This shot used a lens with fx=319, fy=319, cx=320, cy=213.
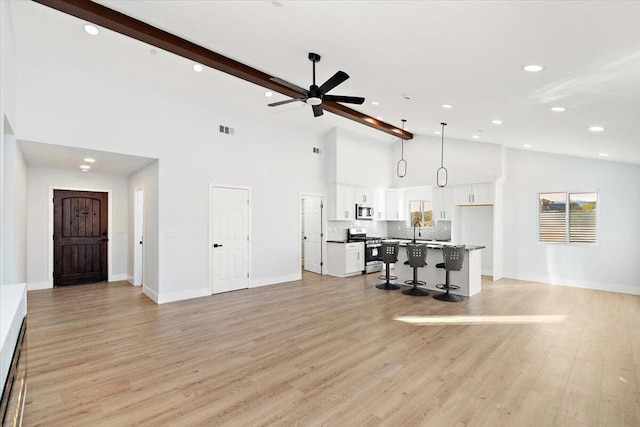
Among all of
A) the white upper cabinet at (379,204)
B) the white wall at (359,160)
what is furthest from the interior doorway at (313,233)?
the white upper cabinet at (379,204)

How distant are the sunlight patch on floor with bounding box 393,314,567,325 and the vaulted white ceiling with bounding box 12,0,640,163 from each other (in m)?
2.72

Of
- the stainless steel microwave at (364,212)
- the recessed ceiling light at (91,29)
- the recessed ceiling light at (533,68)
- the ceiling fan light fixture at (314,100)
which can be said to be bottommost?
the stainless steel microwave at (364,212)

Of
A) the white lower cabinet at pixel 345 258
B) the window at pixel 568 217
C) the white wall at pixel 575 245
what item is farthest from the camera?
the white lower cabinet at pixel 345 258

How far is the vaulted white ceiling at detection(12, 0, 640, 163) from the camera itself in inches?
85.9

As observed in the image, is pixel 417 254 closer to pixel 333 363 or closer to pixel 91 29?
pixel 333 363

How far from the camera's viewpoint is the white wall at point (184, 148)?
4605mm

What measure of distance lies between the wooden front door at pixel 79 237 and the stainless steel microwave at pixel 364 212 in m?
6.25

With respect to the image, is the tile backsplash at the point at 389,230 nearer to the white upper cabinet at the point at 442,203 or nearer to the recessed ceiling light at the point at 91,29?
the white upper cabinet at the point at 442,203

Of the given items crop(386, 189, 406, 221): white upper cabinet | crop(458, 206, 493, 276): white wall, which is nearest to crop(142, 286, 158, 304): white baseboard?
crop(386, 189, 406, 221): white upper cabinet

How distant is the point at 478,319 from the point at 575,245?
13.0ft

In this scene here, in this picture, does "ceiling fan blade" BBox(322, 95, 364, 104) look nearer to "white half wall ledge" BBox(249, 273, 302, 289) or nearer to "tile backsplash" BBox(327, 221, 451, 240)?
"white half wall ledge" BBox(249, 273, 302, 289)

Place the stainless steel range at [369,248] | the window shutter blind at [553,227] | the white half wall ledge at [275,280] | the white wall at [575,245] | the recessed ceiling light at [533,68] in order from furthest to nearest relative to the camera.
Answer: the stainless steel range at [369,248] < the window shutter blind at [553,227] < the white half wall ledge at [275,280] < the white wall at [575,245] < the recessed ceiling light at [533,68]

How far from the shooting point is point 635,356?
3496mm

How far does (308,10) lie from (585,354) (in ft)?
15.0
